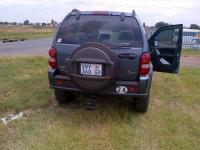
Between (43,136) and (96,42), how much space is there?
62.4 inches

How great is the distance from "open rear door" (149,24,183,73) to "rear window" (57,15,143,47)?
142 centimetres

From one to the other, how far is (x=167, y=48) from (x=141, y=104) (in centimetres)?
171

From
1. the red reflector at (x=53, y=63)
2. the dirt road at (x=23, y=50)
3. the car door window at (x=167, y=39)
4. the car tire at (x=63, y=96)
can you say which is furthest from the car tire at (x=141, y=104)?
the dirt road at (x=23, y=50)

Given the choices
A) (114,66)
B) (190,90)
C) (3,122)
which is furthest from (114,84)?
(190,90)

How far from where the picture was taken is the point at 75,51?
4.85 meters

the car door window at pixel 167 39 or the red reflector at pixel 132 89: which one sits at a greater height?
the car door window at pixel 167 39

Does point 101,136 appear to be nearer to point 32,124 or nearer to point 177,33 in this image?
point 32,124

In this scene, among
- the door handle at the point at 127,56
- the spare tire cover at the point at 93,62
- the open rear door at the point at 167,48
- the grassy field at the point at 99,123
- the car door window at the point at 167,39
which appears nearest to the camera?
the grassy field at the point at 99,123

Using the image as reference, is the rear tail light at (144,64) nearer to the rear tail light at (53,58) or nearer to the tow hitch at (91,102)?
the tow hitch at (91,102)

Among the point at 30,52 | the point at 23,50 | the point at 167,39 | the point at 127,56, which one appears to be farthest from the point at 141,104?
the point at 23,50

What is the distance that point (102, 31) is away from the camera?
5227mm

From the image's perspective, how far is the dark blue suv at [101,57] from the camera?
4.71 meters

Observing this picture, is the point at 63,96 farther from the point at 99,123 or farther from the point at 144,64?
the point at 144,64

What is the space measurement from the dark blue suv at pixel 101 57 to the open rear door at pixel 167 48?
1316mm
